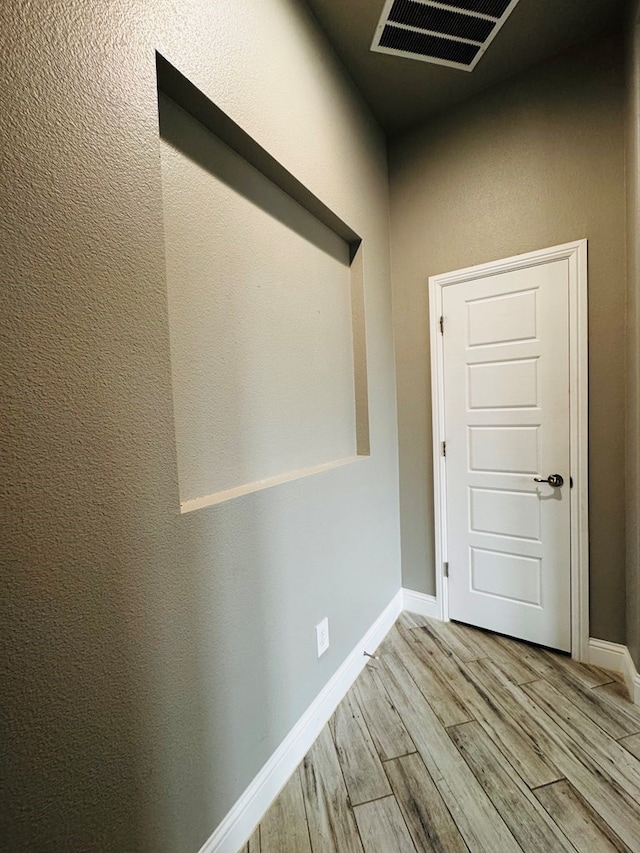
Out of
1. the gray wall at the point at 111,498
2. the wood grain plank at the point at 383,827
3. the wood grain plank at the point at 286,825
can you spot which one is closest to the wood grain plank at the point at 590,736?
the wood grain plank at the point at 383,827

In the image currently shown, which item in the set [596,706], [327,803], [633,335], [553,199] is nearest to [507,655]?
[596,706]

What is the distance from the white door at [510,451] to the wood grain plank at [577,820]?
2.73 feet

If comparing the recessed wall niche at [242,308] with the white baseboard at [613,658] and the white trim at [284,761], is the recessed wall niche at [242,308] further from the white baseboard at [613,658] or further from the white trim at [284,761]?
the white baseboard at [613,658]

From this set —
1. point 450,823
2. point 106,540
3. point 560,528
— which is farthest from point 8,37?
point 560,528

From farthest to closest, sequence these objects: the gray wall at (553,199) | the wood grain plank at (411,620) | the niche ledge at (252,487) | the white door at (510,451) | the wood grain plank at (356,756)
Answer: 1. the wood grain plank at (411,620)
2. the white door at (510,451)
3. the gray wall at (553,199)
4. the wood grain plank at (356,756)
5. the niche ledge at (252,487)

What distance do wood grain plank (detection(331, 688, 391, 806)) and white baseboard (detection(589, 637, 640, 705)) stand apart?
1243 millimetres

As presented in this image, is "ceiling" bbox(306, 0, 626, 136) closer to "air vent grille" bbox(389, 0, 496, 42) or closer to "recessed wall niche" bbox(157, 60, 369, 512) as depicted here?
"air vent grille" bbox(389, 0, 496, 42)

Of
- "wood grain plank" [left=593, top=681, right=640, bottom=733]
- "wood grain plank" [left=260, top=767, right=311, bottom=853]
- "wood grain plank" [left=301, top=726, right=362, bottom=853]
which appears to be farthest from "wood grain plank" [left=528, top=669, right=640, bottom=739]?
"wood grain plank" [left=260, top=767, right=311, bottom=853]

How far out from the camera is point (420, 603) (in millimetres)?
2305

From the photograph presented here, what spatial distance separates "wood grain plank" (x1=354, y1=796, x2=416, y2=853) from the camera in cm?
106

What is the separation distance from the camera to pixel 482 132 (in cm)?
194

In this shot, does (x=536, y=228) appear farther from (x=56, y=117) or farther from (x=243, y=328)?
(x=56, y=117)

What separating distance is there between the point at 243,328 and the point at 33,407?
0.76 metres

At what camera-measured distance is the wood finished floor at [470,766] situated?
108 cm
